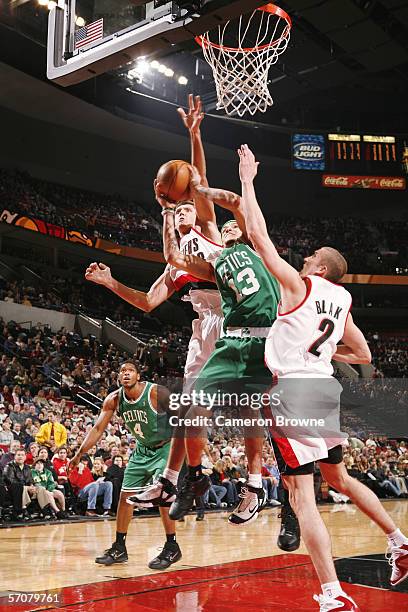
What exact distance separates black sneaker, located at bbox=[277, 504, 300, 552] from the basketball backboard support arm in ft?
10.8

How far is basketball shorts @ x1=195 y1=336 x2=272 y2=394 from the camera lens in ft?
14.3

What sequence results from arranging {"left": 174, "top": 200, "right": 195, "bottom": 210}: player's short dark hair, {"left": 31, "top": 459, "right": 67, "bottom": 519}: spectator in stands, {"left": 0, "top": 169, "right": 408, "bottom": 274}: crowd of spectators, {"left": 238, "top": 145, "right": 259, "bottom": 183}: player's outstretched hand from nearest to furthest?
{"left": 238, "top": 145, "right": 259, "bottom": 183}: player's outstretched hand → {"left": 174, "top": 200, "right": 195, "bottom": 210}: player's short dark hair → {"left": 31, "top": 459, "right": 67, "bottom": 519}: spectator in stands → {"left": 0, "top": 169, "right": 408, "bottom": 274}: crowd of spectators

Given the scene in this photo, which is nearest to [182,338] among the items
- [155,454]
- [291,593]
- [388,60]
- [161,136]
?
[161,136]

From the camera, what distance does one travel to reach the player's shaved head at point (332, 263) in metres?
4.12

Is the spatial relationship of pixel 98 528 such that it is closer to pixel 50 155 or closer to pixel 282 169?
pixel 50 155

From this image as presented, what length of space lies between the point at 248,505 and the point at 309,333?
131 centimetres

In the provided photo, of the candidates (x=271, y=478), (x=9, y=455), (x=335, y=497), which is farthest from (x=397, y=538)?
(x=335, y=497)

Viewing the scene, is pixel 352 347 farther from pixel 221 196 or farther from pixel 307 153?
pixel 307 153

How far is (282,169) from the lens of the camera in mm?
27938

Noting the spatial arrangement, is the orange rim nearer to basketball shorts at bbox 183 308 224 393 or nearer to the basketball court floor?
basketball shorts at bbox 183 308 224 393

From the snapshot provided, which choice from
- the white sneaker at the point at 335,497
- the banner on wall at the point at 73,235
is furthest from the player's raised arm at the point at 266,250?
the banner on wall at the point at 73,235

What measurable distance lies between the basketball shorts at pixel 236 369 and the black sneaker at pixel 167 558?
2575 mm

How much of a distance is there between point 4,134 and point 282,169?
10.9 m

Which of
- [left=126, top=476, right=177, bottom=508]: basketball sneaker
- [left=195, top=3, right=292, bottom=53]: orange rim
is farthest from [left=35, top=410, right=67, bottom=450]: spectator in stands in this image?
[left=126, top=476, right=177, bottom=508]: basketball sneaker
